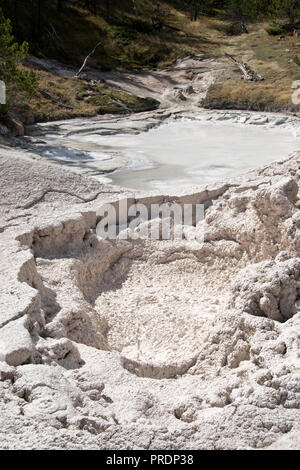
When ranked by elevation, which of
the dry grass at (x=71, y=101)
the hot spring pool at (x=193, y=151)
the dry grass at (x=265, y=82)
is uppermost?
the dry grass at (x=265, y=82)

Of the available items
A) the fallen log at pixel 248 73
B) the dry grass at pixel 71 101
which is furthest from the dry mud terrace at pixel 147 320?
the fallen log at pixel 248 73

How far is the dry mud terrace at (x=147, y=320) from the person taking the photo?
318 cm

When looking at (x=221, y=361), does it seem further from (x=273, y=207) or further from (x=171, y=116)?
(x=171, y=116)

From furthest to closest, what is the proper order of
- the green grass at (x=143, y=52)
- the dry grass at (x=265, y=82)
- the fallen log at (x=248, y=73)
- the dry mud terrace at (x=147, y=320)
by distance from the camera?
the fallen log at (x=248, y=73) < the dry grass at (x=265, y=82) < the green grass at (x=143, y=52) < the dry mud terrace at (x=147, y=320)

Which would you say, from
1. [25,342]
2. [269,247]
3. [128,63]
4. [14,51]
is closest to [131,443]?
[25,342]

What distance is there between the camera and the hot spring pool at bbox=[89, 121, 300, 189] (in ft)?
36.2

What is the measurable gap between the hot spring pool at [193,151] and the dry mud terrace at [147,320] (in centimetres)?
315

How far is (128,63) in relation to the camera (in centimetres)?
2908

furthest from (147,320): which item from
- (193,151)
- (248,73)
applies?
(248,73)

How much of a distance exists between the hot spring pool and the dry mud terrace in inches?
124

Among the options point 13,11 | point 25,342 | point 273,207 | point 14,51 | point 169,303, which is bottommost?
point 169,303

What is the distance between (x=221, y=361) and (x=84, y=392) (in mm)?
1272

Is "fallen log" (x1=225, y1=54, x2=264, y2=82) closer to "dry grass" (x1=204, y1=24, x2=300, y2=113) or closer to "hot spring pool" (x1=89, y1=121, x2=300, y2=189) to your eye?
"dry grass" (x1=204, y1=24, x2=300, y2=113)

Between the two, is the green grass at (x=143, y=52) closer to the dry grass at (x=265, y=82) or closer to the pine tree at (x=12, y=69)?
the dry grass at (x=265, y=82)
